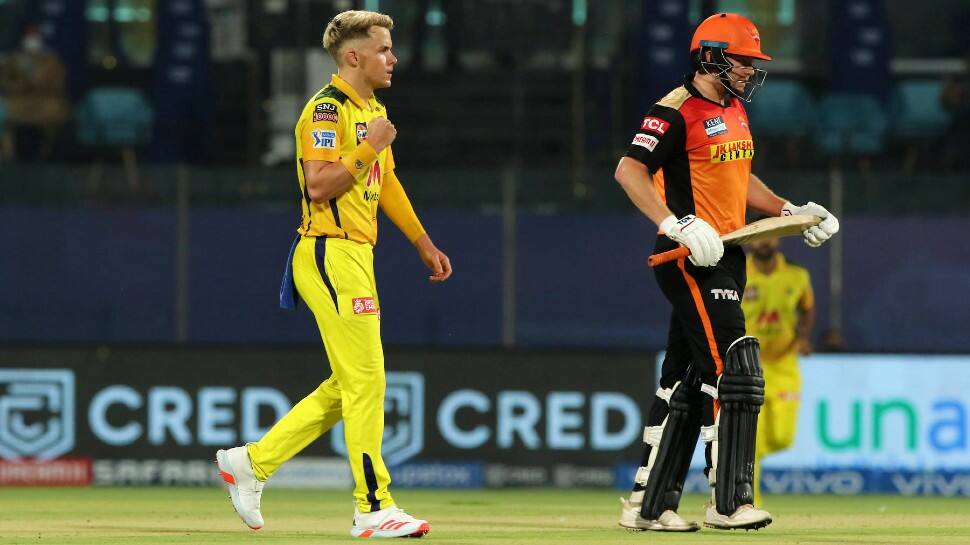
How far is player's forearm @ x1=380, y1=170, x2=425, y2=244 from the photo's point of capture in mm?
7887

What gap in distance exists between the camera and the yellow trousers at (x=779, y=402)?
11258 millimetres

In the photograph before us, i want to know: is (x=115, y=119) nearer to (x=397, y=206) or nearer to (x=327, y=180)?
(x=397, y=206)

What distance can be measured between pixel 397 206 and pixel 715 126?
136 cm

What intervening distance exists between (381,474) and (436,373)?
5.94m

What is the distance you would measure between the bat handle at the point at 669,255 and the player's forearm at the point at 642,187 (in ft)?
0.45

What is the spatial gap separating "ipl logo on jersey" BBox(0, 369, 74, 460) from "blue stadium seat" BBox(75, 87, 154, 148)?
12.5 ft

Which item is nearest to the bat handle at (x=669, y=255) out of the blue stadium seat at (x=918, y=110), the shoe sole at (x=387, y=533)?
the shoe sole at (x=387, y=533)

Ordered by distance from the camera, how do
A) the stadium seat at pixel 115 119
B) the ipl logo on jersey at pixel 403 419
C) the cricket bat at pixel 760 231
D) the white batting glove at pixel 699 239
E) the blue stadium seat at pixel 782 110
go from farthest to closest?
1. the blue stadium seat at pixel 782 110
2. the stadium seat at pixel 115 119
3. the ipl logo on jersey at pixel 403 419
4. the cricket bat at pixel 760 231
5. the white batting glove at pixel 699 239

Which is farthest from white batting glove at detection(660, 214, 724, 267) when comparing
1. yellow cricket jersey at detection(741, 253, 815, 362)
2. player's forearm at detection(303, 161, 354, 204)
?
yellow cricket jersey at detection(741, 253, 815, 362)

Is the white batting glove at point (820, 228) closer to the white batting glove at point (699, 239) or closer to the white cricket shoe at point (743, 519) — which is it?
the white batting glove at point (699, 239)

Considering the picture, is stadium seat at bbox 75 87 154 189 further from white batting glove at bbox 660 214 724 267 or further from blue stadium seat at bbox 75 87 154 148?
white batting glove at bbox 660 214 724 267

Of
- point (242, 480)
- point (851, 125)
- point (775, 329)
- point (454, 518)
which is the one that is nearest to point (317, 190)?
point (242, 480)

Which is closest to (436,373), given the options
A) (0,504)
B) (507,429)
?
(507,429)

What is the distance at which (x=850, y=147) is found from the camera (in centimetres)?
1673
